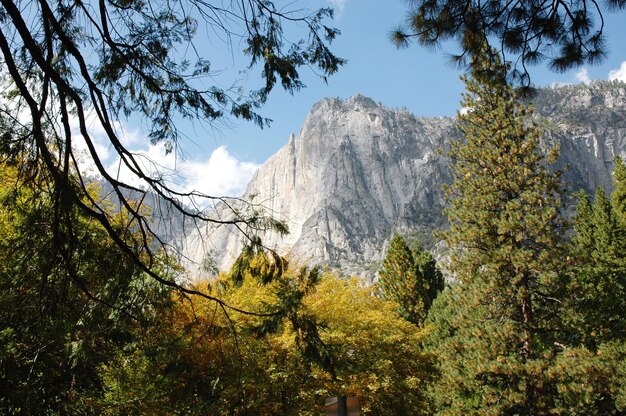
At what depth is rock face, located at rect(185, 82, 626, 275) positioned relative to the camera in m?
120

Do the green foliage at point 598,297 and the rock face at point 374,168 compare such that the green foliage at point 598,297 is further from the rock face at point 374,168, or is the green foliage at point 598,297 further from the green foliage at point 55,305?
the rock face at point 374,168

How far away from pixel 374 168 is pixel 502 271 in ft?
397

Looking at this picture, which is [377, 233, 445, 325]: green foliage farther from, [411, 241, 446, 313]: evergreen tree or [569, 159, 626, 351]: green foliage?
[569, 159, 626, 351]: green foliage

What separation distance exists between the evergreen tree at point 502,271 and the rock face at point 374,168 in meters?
92.6

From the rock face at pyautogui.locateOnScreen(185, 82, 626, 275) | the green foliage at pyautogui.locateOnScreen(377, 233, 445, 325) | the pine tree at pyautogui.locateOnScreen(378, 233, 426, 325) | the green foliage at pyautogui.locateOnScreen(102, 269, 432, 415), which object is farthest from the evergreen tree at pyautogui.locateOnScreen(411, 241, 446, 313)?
the rock face at pyautogui.locateOnScreen(185, 82, 626, 275)

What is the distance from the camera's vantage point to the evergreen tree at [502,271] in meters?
12.0

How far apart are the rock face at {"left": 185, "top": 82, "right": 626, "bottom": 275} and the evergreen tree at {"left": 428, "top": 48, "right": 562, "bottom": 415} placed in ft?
304

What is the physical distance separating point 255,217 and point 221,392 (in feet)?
17.3

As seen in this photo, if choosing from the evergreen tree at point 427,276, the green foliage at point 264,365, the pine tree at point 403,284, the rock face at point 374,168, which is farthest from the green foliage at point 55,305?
the rock face at point 374,168

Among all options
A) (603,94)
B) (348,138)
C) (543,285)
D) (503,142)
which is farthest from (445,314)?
(603,94)

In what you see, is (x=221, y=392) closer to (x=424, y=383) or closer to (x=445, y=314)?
(x=424, y=383)

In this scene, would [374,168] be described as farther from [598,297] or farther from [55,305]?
[55,305]

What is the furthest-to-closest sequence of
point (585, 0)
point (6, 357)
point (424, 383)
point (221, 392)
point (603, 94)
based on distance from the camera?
point (603, 94), point (424, 383), point (221, 392), point (6, 357), point (585, 0)

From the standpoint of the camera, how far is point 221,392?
7.62 m
